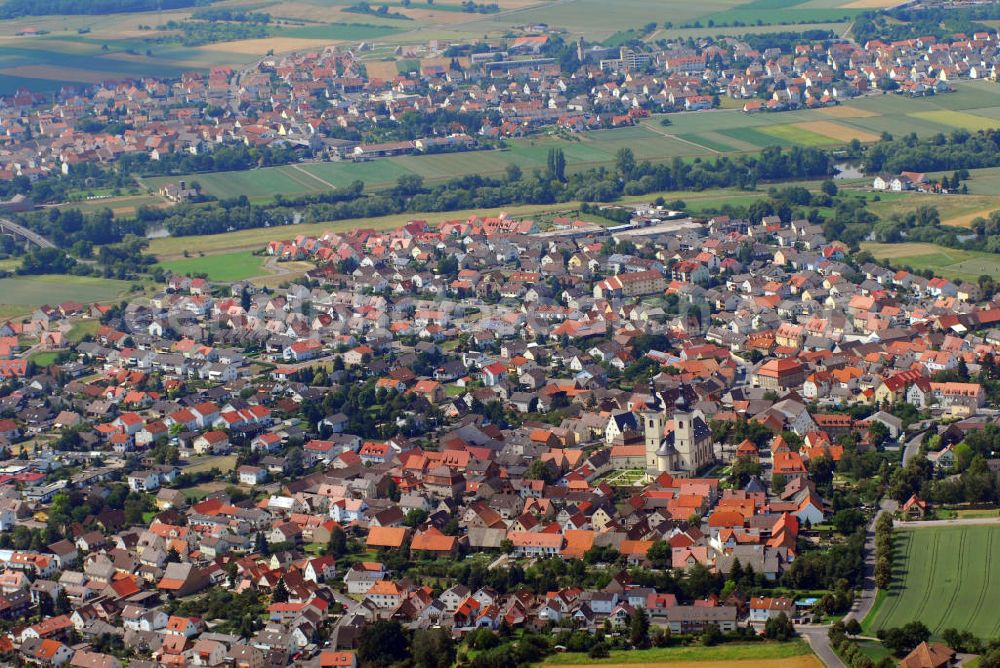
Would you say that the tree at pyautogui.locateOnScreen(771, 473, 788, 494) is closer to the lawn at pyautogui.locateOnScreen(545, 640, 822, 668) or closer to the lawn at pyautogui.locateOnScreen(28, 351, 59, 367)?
the lawn at pyautogui.locateOnScreen(545, 640, 822, 668)

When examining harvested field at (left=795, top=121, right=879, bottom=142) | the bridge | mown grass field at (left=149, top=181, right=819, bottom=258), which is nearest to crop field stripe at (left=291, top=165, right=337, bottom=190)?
mown grass field at (left=149, top=181, right=819, bottom=258)

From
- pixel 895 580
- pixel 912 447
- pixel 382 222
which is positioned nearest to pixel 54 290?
pixel 382 222

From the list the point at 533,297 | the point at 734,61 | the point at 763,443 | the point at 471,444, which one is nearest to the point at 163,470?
the point at 471,444

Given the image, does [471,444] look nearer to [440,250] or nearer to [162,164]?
[440,250]

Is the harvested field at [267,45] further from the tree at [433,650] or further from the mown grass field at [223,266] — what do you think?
the tree at [433,650]

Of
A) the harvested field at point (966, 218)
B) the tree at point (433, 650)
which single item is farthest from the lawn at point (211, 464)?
the harvested field at point (966, 218)

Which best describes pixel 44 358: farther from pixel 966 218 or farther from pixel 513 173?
pixel 966 218
